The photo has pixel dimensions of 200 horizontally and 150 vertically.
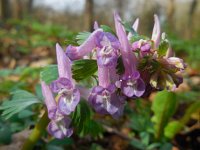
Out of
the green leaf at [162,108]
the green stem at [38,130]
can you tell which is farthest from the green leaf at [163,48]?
the green leaf at [162,108]

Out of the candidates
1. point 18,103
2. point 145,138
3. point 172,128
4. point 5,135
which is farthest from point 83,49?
point 172,128

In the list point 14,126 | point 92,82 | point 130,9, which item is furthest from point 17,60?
point 130,9

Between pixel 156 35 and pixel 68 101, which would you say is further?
pixel 156 35

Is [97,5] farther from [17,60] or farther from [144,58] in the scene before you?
[144,58]

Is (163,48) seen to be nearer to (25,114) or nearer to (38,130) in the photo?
(38,130)

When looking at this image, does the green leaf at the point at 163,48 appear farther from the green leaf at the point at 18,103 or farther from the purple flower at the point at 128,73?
the green leaf at the point at 18,103

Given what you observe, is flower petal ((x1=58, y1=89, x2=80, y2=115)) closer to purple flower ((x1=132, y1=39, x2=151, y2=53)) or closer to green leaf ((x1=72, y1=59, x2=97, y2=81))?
green leaf ((x1=72, y1=59, x2=97, y2=81))

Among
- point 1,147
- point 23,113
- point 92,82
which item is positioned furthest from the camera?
point 23,113
